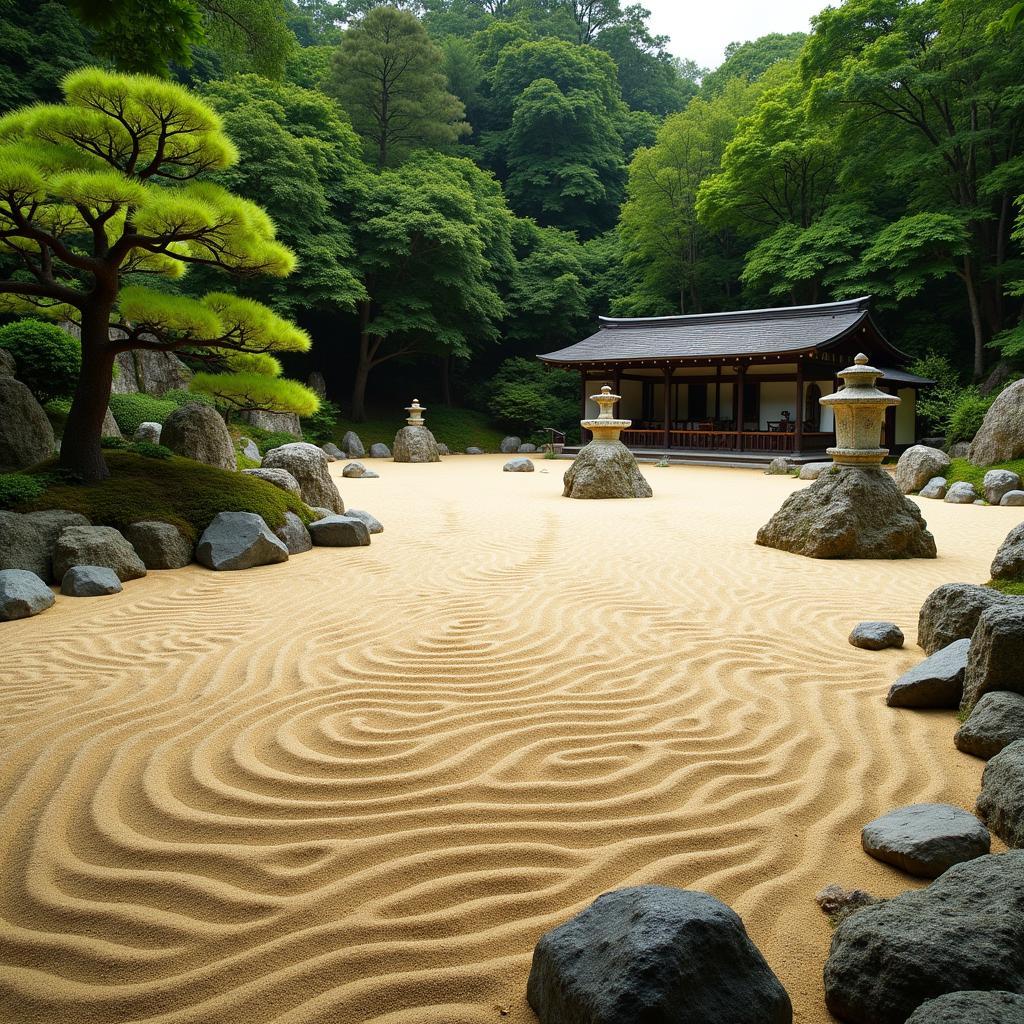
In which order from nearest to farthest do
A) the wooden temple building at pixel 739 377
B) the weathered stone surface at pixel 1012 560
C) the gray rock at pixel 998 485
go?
1. the weathered stone surface at pixel 1012 560
2. the gray rock at pixel 998 485
3. the wooden temple building at pixel 739 377

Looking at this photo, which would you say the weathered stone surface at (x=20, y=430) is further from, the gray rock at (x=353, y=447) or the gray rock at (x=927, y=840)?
the gray rock at (x=353, y=447)

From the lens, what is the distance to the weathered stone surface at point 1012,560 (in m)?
4.86

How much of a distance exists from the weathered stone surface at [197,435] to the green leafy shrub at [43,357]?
2.16 metres

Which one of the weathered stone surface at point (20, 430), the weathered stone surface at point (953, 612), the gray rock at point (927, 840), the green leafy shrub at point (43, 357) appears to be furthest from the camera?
the green leafy shrub at point (43, 357)

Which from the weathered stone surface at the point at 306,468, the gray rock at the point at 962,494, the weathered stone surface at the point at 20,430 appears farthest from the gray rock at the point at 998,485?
the weathered stone surface at the point at 20,430

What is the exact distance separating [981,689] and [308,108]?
26819 millimetres

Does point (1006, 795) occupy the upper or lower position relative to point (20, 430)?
lower

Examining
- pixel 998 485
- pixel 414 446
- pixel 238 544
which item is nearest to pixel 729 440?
pixel 414 446

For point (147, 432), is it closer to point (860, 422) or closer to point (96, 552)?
point (96, 552)

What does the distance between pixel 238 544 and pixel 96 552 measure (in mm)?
1266

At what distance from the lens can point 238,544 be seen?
7.63 metres

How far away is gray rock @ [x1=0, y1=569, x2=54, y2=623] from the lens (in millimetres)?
5598

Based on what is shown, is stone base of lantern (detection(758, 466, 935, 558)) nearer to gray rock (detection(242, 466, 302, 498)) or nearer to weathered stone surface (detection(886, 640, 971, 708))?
weathered stone surface (detection(886, 640, 971, 708))

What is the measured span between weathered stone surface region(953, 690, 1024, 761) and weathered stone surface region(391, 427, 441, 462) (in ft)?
67.8
